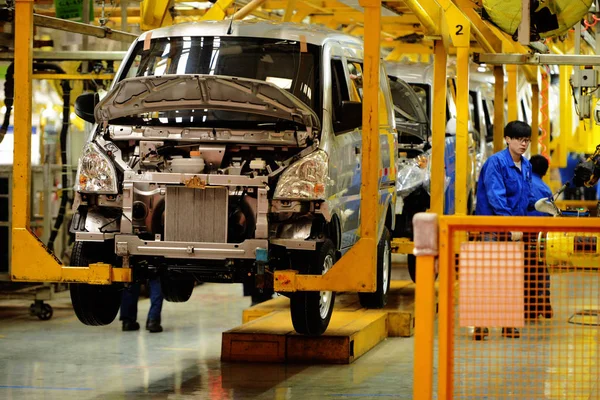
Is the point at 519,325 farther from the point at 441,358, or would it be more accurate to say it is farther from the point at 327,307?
the point at 327,307

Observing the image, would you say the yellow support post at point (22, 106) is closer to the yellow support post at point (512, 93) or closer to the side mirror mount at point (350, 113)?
the side mirror mount at point (350, 113)

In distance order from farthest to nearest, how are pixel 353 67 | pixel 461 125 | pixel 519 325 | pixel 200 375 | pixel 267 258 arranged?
pixel 461 125 < pixel 353 67 < pixel 200 375 < pixel 267 258 < pixel 519 325

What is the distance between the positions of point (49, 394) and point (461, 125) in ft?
16.4

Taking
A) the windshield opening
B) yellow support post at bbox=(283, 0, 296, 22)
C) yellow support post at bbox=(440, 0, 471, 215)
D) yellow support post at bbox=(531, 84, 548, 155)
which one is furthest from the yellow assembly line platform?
yellow support post at bbox=(531, 84, 548, 155)

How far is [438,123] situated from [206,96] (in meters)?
3.80

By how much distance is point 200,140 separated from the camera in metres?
8.38

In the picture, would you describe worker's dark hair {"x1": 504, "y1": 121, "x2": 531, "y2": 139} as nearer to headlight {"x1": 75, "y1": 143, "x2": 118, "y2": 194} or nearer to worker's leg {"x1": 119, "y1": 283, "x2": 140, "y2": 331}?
headlight {"x1": 75, "y1": 143, "x2": 118, "y2": 194}

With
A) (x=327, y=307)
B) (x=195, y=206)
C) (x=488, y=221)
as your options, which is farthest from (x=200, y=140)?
(x=488, y=221)

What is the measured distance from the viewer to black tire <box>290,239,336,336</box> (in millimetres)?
8375

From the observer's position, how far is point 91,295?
877 centimetres

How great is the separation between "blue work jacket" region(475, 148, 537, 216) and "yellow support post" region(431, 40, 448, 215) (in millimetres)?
787

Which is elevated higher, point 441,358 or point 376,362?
point 441,358

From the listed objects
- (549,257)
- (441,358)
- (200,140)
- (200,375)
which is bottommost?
(200,375)

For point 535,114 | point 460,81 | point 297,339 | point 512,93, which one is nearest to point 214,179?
point 297,339
